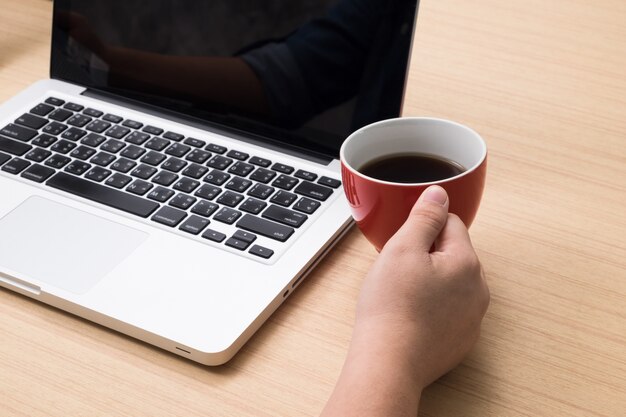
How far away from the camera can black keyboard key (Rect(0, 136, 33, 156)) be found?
0.82 metres

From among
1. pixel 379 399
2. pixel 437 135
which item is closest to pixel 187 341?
pixel 379 399

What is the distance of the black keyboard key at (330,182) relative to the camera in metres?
0.75

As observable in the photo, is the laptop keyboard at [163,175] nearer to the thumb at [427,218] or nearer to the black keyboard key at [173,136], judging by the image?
the black keyboard key at [173,136]

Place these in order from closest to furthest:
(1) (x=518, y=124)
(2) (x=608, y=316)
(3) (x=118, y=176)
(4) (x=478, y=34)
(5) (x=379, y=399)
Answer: (5) (x=379, y=399) < (2) (x=608, y=316) < (3) (x=118, y=176) < (1) (x=518, y=124) < (4) (x=478, y=34)

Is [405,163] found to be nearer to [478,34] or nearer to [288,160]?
[288,160]

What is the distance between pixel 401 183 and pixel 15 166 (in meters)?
0.42

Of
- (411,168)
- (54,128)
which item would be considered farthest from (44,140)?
(411,168)

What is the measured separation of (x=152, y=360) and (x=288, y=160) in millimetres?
265

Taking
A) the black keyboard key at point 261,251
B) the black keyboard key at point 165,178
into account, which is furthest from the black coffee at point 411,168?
the black keyboard key at point 165,178

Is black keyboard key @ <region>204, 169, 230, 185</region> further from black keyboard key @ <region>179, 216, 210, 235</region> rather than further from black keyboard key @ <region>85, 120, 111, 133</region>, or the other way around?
black keyboard key @ <region>85, 120, 111, 133</region>

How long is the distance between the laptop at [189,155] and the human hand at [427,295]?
111 millimetres

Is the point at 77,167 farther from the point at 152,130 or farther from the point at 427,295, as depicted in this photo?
the point at 427,295

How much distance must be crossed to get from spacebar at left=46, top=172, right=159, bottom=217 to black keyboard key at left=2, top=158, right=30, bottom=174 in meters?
0.04

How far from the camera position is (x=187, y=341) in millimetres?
598
